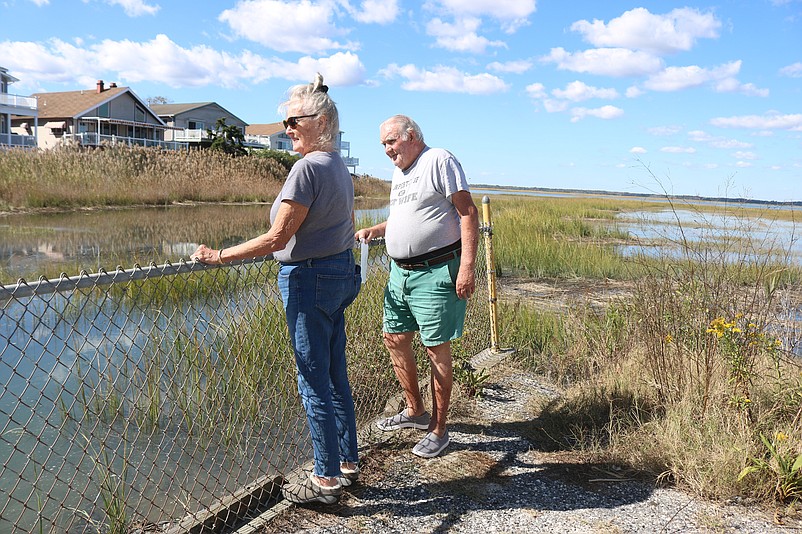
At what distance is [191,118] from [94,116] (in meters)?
12.6

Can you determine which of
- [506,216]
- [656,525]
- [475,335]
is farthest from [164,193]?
[656,525]

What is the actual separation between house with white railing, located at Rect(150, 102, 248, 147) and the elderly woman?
52.6m

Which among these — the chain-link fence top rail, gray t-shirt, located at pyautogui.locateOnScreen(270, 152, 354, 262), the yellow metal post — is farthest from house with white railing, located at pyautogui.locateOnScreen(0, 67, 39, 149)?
gray t-shirt, located at pyautogui.locateOnScreen(270, 152, 354, 262)

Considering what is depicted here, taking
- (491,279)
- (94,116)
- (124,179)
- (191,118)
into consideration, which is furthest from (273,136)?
(491,279)

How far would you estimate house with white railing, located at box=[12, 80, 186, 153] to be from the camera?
43.9 m

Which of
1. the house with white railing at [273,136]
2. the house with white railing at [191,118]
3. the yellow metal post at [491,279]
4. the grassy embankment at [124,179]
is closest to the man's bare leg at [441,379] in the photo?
the yellow metal post at [491,279]

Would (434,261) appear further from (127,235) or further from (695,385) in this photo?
(127,235)

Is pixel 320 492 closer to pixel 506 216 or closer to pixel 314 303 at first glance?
pixel 314 303

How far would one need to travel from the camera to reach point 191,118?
56.4m

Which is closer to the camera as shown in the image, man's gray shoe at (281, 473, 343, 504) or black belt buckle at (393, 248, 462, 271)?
man's gray shoe at (281, 473, 343, 504)

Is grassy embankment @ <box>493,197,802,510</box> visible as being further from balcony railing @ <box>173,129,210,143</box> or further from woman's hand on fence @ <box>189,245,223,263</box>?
balcony railing @ <box>173,129,210,143</box>

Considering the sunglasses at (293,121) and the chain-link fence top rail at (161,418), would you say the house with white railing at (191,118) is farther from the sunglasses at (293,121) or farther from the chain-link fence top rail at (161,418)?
the sunglasses at (293,121)

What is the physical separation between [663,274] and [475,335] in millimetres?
1706

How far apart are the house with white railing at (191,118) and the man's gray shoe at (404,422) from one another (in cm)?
5189
